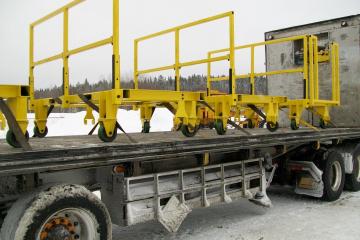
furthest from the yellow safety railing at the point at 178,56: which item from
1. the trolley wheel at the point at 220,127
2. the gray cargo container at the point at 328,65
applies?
the gray cargo container at the point at 328,65

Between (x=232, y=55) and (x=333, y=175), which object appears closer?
(x=232, y=55)

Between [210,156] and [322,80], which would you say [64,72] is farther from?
[322,80]

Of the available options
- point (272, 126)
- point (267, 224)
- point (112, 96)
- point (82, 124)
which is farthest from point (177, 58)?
point (82, 124)

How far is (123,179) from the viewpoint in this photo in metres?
3.90

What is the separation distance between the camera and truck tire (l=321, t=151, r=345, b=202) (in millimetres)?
6707

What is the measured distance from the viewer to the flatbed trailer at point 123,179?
3.12 metres

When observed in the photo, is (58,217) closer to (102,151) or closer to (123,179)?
(102,151)

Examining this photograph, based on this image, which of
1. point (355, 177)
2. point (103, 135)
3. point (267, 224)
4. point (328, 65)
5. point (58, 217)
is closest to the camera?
point (58, 217)

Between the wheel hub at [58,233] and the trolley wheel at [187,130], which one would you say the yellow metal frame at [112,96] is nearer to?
the trolley wheel at [187,130]

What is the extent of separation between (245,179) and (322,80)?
14.0 ft

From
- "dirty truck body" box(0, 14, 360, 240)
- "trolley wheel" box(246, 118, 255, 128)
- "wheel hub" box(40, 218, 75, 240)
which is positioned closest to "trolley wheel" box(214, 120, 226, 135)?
"dirty truck body" box(0, 14, 360, 240)

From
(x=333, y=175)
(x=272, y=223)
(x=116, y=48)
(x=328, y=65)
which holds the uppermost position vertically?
(x=328, y=65)

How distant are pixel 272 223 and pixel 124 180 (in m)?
2.50

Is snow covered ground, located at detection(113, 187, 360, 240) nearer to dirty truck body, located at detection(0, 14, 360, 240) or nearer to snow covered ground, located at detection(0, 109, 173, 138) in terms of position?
dirty truck body, located at detection(0, 14, 360, 240)
